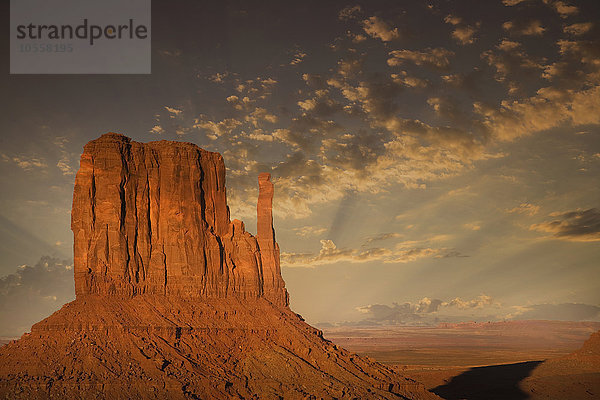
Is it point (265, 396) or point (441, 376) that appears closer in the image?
point (265, 396)

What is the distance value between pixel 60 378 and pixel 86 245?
1876 cm

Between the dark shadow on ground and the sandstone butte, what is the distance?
26158mm

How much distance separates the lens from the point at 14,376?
51.1 metres

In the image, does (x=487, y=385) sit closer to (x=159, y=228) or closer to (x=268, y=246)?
(x=268, y=246)

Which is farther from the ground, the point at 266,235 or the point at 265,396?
the point at 266,235

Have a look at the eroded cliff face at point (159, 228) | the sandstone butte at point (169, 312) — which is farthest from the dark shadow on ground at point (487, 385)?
the eroded cliff face at point (159, 228)

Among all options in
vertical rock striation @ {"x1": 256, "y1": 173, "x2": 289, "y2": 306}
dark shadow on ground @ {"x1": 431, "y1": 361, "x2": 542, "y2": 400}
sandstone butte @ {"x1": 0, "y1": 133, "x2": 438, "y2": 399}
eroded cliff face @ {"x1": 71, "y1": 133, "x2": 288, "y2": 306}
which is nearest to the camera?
sandstone butte @ {"x1": 0, "y1": 133, "x2": 438, "y2": 399}

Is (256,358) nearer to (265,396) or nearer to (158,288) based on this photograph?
(265,396)

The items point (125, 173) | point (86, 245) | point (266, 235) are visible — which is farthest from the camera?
point (266, 235)

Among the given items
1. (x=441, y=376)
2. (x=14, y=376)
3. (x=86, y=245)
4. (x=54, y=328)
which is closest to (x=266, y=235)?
(x=86, y=245)

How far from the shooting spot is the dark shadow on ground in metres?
87.8

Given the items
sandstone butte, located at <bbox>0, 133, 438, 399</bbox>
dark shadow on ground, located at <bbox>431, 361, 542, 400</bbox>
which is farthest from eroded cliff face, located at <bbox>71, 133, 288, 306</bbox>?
dark shadow on ground, located at <bbox>431, 361, 542, 400</bbox>

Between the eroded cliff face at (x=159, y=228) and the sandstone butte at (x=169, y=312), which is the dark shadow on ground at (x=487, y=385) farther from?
the eroded cliff face at (x=159, y=228)

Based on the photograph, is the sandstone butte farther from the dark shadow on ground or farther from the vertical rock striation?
the dark shadow on ground
